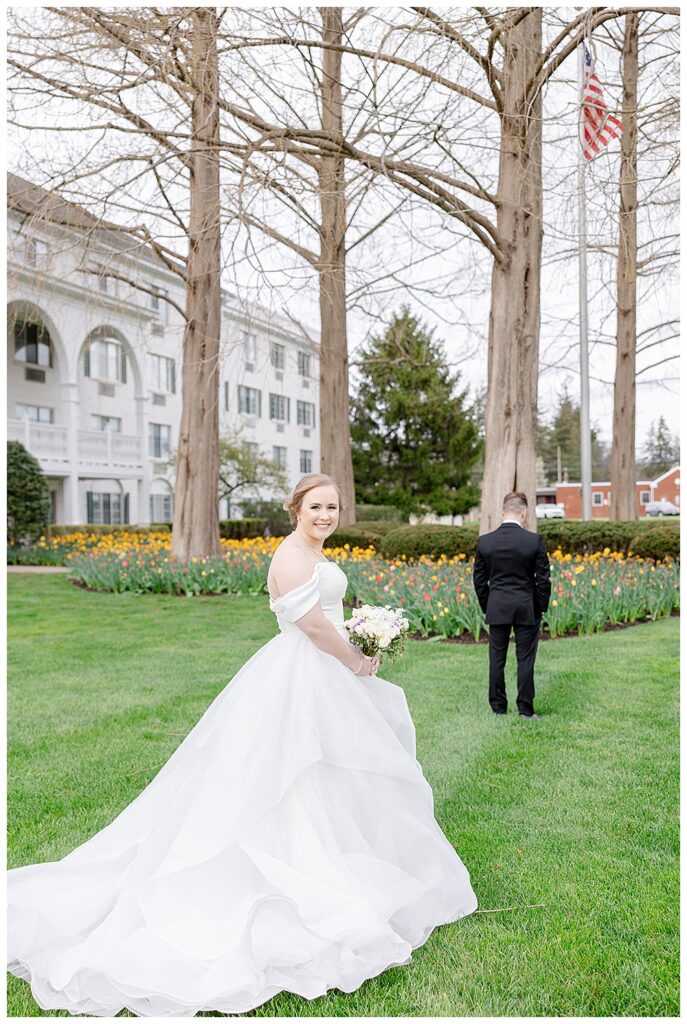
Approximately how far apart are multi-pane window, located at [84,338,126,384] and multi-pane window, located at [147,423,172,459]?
8.04 ft

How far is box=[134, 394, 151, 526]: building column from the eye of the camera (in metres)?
33.6

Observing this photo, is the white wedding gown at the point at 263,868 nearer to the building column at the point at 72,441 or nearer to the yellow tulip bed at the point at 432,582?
the yellow tulip bed at the point at 432,582

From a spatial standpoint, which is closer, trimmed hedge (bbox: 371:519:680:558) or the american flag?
the american flag

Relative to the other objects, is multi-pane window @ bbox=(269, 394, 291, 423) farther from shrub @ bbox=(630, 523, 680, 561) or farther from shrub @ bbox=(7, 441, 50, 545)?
shrub @ bbox=(630, 523, 680, 561)

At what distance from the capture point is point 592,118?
7562 mm

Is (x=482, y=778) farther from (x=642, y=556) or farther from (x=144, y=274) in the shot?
(x=144, y=274)

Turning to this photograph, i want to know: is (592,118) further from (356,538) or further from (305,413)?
(305,413)

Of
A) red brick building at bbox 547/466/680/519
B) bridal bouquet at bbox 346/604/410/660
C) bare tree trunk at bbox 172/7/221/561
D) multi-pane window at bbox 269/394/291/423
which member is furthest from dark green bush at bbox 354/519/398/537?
red brick building at bbox 547/466/680/519

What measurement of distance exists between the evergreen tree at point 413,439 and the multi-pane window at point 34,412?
12037 millimetres

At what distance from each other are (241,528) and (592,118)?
2272 cm

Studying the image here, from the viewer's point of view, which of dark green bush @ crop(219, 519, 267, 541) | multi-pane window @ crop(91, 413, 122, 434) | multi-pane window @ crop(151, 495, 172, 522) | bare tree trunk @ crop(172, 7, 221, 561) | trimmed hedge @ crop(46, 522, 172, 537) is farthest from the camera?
multi-pane window @ crop(151, 495, 172, 522)

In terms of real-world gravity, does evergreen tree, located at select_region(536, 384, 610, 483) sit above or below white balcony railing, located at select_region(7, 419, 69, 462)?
above

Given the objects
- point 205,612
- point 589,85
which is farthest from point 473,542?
point 589,85

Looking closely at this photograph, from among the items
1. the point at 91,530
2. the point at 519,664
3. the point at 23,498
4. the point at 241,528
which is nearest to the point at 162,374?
the point at 241,528
